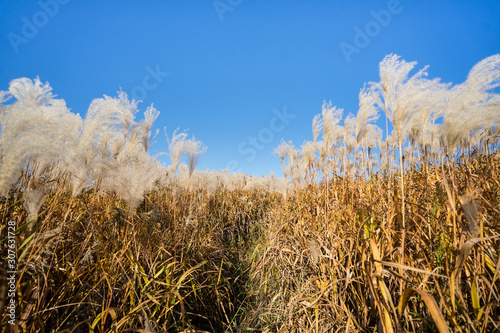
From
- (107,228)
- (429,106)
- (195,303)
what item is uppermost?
(429,106)

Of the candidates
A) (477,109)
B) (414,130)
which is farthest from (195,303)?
(414,130)

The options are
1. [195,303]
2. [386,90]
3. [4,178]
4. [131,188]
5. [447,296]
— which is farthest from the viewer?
[195,303]

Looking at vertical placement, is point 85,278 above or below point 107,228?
below

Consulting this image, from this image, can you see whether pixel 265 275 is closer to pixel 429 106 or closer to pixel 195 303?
pixel 195 303

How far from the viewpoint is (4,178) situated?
1.17 meters

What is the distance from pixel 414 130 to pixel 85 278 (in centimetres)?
420

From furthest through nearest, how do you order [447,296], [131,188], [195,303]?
[195,303], [131,188], [447,296]

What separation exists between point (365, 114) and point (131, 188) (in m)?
3.16

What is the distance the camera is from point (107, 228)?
2.48 metres

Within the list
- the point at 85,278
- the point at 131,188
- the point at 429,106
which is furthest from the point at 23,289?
the point at 429,106

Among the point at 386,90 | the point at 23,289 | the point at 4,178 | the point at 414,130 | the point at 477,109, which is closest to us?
the point at 4,178

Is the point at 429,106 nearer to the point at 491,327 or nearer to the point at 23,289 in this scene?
the point at 491,327

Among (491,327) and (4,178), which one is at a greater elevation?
(4,178)

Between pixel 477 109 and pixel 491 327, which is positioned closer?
pixel 491 327
